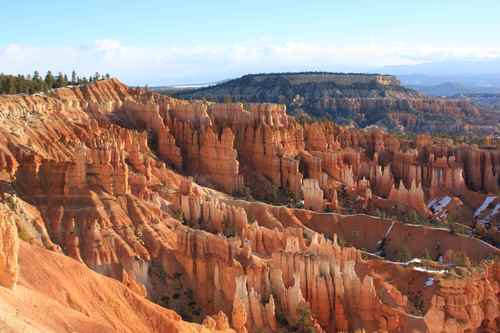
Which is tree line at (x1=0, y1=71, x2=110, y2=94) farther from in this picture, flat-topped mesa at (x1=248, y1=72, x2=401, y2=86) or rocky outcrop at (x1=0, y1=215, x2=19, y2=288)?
flat-topped mesa at (x1=248, y1=72, x2=401, y2=86)

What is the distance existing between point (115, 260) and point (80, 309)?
15.6 meters

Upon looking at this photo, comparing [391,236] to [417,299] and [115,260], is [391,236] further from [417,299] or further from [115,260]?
[115,260]

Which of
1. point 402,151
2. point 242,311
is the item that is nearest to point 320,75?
point 402,151

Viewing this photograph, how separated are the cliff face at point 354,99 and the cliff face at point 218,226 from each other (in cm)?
6015

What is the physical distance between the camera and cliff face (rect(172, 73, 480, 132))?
132000 millimetres

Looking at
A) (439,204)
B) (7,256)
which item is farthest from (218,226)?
(7,256)

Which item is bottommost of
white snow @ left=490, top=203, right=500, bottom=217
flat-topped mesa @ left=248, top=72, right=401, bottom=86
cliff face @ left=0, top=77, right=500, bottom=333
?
white snow @ left=490, top=203, right=500, bottom=217

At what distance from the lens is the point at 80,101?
212 feet

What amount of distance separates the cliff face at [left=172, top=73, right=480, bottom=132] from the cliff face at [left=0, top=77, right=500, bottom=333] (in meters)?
60.1

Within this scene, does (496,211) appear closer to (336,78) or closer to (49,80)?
(49,80)

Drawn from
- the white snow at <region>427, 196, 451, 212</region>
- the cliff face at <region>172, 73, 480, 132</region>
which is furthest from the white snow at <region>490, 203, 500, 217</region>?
the cliff face at <region>172, 73, 480, 132</region>

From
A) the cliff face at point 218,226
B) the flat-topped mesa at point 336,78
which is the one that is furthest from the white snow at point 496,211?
the flat-topped mesa at point 336,78

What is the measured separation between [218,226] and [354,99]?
102563mm

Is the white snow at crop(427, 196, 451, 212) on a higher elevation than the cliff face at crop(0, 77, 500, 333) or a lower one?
lower
